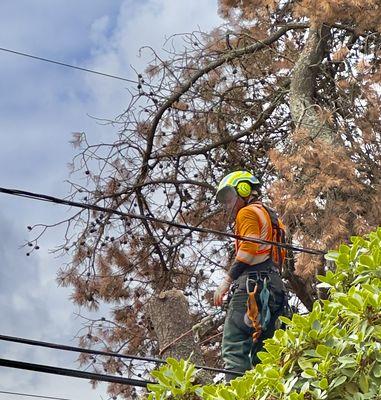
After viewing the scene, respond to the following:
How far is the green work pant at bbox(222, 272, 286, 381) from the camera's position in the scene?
561cm

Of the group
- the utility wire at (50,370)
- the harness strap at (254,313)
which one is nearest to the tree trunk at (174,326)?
the harness strap at (254,313)

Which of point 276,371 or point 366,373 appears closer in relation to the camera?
point 366,373

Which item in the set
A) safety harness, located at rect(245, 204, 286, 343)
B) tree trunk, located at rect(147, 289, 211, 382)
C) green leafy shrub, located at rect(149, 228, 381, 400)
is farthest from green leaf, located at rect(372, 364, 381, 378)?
tree trunk, located at rect(147, 289, 211, 382)

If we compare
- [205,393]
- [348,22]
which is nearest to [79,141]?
[348,22]

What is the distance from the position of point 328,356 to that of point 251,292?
2.08m

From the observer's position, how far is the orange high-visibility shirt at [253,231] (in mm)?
5691

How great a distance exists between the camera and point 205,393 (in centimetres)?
386

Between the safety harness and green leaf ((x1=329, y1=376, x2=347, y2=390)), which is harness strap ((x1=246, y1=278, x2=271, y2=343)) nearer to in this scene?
the safety harness

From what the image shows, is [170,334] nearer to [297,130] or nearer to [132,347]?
[297,130]

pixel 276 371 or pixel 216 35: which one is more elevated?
pixel 216 35

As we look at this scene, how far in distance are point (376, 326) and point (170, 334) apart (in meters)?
2.46

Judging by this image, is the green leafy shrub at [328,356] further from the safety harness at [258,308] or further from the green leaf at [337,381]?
the safety harness at [258,308]

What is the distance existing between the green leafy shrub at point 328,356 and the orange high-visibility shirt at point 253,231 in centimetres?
166

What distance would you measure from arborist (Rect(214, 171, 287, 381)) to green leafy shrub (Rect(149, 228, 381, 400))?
158cm
